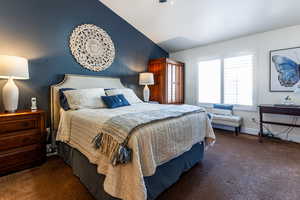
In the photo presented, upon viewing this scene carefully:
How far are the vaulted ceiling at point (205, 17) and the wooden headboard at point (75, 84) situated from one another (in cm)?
164

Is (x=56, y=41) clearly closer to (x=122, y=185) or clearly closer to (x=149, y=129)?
(x=149, y=129)

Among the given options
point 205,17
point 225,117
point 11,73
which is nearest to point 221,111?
point 225,117

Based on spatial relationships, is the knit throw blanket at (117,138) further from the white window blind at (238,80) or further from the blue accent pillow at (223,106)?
the white window blind at (238,80)

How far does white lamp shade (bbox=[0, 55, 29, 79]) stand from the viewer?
78.6 inches

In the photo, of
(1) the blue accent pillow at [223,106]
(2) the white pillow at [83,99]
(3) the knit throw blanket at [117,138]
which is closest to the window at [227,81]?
(1) the blue accent pillow at [223,106]

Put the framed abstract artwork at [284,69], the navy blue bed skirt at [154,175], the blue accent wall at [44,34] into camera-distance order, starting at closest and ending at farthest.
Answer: the navy blue bed skirt at [154,175] < the blue accent wall at [44,34] < the framed abstract artwork at [284,69]

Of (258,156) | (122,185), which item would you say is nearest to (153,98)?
(258,156)

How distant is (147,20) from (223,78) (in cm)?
252

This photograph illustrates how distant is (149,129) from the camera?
1.38m

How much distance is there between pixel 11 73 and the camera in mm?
2033

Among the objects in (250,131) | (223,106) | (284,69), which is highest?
(284,69)

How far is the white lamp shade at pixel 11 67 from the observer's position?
78.6 inches

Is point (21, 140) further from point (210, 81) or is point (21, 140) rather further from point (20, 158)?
point (210, 81)

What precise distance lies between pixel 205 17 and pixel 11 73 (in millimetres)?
3580
